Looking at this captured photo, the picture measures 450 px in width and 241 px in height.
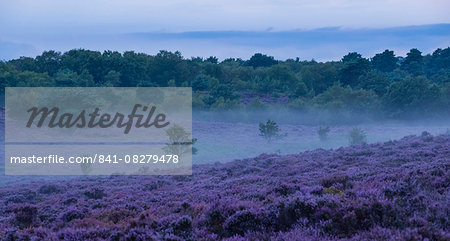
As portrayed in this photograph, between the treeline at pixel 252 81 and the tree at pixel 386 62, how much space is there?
11535mm

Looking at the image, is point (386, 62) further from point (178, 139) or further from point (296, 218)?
point (296, 218)

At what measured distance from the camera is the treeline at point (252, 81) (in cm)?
6631

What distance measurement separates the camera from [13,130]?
49.4 m

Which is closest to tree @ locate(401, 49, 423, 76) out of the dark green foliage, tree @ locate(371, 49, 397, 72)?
the dark green foliage

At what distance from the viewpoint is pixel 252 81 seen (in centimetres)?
9044

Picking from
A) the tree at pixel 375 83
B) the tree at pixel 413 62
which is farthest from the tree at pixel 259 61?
the tree at pixel 375 83

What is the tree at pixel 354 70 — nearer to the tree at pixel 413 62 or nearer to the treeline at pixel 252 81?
the treeline at pixel 252 81

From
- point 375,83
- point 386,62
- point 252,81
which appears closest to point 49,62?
point 252,81

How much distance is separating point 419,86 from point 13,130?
185 ft

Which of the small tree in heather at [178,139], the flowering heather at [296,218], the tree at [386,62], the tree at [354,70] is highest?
the tree at [386,62]

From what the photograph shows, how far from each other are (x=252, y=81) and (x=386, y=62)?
154 feet

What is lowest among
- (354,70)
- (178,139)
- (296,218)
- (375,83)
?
(178,139)

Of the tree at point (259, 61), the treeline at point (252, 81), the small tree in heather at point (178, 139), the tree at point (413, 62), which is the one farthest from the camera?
the tree at point (259, 61)

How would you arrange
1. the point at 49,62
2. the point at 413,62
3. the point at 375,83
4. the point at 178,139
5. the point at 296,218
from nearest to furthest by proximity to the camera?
the point at 296,218 < the point at 178,139 < the point at 375,83 < the point at 49,62 < the point at 413,62
